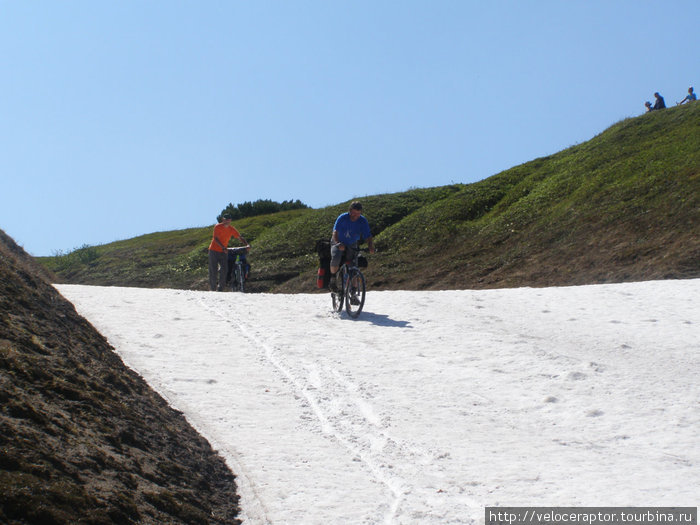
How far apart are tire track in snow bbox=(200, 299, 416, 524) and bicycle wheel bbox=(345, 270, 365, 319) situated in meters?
3.49

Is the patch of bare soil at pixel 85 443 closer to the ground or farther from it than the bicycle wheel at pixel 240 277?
closer to the ground

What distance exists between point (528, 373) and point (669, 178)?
63.6 ft

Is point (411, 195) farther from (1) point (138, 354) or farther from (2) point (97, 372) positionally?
(2) point (97, 372)

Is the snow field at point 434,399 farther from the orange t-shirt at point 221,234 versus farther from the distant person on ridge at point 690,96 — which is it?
the distant person on ridge at point 690,96

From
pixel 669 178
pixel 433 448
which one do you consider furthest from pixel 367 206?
pixel 433 448

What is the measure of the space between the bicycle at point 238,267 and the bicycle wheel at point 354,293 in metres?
6.74

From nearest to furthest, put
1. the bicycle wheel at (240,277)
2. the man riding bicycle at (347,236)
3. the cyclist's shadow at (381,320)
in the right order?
the cyclist's shadow at (381,320), the man riding bicycle at (347,236), the bicycle wheel at (240,277)

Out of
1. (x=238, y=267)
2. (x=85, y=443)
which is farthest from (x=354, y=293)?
(x=85, y=443)

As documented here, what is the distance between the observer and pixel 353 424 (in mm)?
7016

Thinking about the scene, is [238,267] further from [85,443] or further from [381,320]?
[85,443]

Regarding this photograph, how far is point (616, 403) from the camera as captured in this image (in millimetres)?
7500

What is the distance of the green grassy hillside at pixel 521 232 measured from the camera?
67.9 feet

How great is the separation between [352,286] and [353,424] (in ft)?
21.1

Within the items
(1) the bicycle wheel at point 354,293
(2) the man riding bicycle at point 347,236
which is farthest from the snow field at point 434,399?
(2) the man riding bicycle at point 347,236
